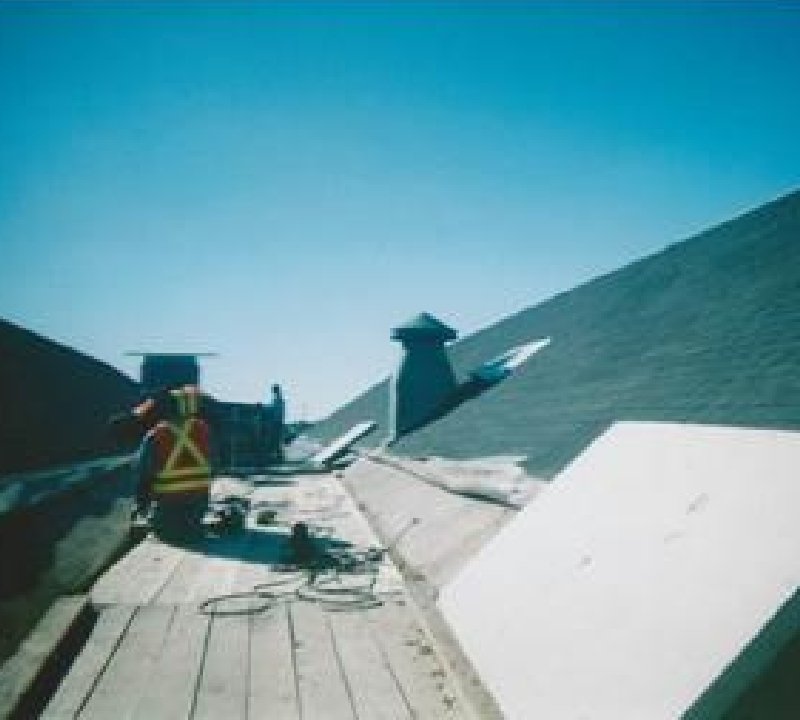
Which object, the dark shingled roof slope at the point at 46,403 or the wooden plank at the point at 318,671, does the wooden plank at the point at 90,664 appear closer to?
the wooden plank at the point at 318,671

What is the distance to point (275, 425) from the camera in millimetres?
23531

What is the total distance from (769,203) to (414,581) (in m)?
8.27

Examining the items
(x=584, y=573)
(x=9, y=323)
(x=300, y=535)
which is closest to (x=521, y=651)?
(x=584, y=573)

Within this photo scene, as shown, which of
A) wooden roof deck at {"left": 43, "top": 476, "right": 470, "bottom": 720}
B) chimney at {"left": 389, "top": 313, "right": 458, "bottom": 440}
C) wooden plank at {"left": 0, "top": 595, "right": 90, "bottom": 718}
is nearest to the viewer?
wooden plank at {"left": 0, "top": 595, "right": 90, "bottom": 718}

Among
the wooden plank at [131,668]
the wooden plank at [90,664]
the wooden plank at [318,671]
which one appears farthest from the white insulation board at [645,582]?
the wooden plank at [90,664]

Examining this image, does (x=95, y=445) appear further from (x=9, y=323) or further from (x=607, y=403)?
(x=607, y=403)

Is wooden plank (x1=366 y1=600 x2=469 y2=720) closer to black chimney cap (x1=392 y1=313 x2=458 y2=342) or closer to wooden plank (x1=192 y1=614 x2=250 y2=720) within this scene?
wooden plank (x1=192 y1=614 x2=250 y2=720)

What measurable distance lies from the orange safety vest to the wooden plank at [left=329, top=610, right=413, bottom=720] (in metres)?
3.86

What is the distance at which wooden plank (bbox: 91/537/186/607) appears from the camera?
19.5 ft

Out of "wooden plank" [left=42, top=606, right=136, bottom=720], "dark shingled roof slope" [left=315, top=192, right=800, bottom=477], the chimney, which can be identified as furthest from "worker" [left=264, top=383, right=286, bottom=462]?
"wooden plank" [left=42, top=606, right=136, bottom=720]

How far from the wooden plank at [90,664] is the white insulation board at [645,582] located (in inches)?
73.9

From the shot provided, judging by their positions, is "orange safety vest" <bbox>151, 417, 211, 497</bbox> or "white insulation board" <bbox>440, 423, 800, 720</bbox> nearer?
"white insulation board" <bbox>440, 423, 800, 720</bbox>

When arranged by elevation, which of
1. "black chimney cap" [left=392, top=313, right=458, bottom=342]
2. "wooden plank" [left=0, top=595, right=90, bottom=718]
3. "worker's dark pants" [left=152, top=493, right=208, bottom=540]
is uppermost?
"black chimney cap" [left=392, top=313, right=458, bottom=342]

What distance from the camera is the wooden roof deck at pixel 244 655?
12.5 feet
